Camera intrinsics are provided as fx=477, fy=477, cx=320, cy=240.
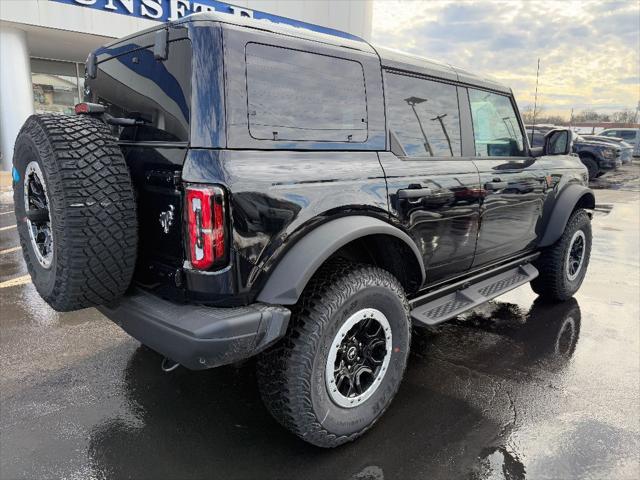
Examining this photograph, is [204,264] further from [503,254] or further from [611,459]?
[503,254]

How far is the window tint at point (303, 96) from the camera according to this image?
2178 millimetres

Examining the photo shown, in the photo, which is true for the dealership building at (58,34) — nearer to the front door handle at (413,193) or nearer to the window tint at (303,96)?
the window tint at (303,96)

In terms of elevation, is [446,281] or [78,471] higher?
[446,281]

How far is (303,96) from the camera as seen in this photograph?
236 cm

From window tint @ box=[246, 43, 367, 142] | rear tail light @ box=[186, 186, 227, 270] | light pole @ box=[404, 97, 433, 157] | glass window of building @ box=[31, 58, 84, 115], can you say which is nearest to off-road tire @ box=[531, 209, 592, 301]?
light pole @ box=[404, 97, 433, 157]

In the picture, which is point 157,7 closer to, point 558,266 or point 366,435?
point 558,266

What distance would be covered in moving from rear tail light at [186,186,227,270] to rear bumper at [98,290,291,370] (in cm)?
23

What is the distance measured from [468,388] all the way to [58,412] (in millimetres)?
2477

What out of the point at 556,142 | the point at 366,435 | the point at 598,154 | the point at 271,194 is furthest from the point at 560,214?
the point at 598,154

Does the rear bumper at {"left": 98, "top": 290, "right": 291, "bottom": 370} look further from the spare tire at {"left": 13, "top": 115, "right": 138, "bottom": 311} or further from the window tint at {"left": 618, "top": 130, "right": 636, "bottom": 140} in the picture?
the window tint at {"left": 618, "top": 130, "right": 636, "bottom": 140}

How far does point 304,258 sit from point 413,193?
3.10 feet

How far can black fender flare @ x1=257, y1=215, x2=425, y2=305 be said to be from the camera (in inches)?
84.1

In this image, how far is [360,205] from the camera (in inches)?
97.0

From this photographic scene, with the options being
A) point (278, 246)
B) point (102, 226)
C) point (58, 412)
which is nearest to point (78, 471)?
point (58, 412)
